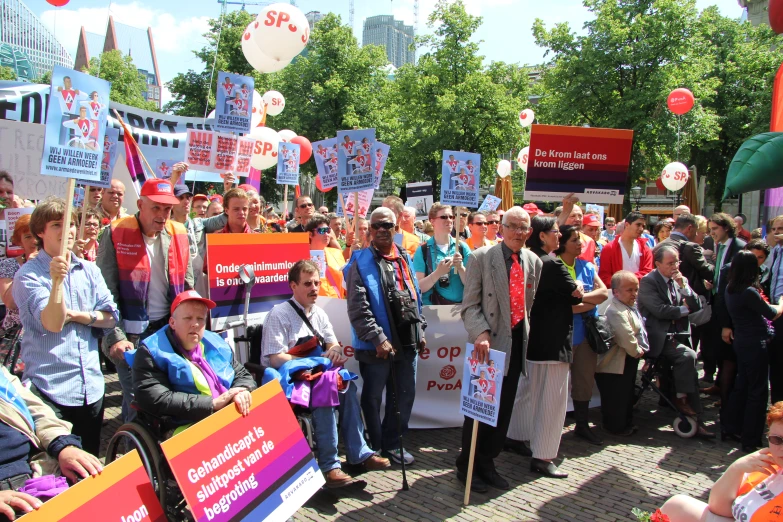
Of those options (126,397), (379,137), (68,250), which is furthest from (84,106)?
(379,137)

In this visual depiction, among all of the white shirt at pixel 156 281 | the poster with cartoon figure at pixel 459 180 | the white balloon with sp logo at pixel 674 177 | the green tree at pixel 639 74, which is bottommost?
the white shirt at pixel 156 281

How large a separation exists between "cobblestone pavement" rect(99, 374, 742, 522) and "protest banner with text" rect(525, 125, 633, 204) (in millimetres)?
2351

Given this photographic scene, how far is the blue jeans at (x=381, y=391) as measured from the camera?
493 cm

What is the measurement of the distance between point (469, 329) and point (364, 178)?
2.51m

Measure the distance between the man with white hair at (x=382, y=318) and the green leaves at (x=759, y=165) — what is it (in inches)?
101

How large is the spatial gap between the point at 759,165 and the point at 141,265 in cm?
467

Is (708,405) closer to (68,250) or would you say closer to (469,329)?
(469,329)

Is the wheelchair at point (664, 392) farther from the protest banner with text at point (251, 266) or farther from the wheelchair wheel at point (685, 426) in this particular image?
the protest banner with text at point (251, 266)

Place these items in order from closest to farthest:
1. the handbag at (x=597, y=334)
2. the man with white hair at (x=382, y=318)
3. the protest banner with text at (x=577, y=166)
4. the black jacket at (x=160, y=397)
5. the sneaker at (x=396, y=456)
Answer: the black jacket at (x=160, y=397), the man with white hair at (x=382, y=318), the sneaker at (x=396, y=456), the handbag at (x=597, y=334), the protest banner with text at (x=577, y=166)

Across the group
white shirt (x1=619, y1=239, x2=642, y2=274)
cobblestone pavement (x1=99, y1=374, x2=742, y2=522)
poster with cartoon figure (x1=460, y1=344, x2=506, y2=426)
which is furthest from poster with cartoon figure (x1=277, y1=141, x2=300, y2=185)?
poster with cartoon figure (x1=460, y1=344, x2=506, y2=426)

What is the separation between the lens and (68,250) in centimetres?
376

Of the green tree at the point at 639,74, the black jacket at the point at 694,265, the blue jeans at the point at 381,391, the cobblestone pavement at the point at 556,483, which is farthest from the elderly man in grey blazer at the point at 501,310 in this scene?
the green tree at the point at 639,74

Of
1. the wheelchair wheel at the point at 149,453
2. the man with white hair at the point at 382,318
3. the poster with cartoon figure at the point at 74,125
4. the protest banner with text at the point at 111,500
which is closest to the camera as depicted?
the protest banner with text at the point at 111,500

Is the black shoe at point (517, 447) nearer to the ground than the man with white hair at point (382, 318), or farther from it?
nearer to the ground
